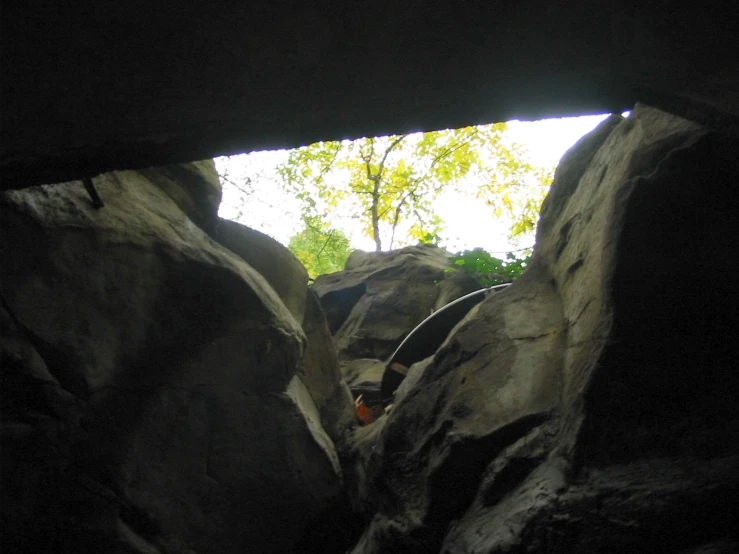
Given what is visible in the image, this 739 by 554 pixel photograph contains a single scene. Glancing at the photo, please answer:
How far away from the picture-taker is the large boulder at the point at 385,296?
1045 centimetres

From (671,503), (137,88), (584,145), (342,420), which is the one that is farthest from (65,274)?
(584,145)

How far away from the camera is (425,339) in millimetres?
7789

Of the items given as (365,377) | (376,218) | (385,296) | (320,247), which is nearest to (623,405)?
(365,377)

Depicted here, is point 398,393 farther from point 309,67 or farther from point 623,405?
point 309,67

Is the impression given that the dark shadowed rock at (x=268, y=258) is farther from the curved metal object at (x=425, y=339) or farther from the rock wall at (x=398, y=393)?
the curved metal object at (x=425, y=339)

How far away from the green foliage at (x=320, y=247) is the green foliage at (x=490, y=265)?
17.1 feet

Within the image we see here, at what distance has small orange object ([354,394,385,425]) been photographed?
7.33 m

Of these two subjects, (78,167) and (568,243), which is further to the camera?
(568,243)

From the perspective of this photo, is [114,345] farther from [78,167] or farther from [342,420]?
[342,420]

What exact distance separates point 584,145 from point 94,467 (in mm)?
5180

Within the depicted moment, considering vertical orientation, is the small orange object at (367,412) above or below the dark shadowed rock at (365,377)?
below

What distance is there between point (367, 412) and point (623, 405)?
14.3 feet

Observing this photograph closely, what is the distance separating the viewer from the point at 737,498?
291cm

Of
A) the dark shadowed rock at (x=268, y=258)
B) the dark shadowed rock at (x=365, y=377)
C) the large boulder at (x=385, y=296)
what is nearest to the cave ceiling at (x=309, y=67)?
the dark shadowed rock at (x=268, y=258)
